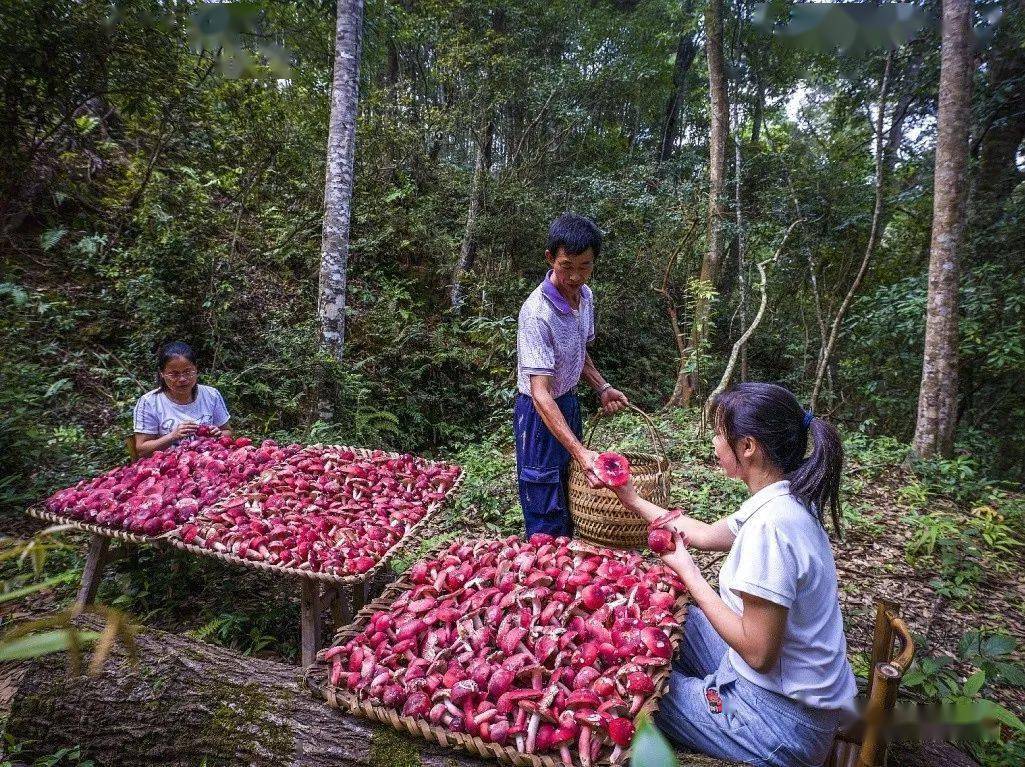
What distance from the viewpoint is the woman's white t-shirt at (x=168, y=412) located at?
3.71 m

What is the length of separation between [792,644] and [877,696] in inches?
10.0

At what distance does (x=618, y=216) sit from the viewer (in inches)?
340

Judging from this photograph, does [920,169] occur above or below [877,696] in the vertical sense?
above

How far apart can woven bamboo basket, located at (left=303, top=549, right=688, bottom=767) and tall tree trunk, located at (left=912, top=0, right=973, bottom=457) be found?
4552 mm

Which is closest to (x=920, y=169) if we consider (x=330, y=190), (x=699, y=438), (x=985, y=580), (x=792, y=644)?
(x=699, y=438)

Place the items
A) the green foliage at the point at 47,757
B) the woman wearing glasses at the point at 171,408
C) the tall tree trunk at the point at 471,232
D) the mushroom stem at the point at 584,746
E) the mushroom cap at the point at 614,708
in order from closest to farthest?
the mushroom stem at the point at 584,746, the mushroom cap at the point at 614,708, the green foliage at the point at 47,757, the woman wearing glasses at the point at 171,408, the tall tree trunk at the point at 471,232

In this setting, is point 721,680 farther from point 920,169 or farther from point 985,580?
point 920,169

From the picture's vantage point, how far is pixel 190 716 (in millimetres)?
1865

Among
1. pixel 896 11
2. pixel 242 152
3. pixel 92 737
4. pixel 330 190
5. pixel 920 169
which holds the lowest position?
pixel 92 737

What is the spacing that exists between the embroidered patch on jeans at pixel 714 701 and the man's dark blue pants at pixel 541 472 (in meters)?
1.17

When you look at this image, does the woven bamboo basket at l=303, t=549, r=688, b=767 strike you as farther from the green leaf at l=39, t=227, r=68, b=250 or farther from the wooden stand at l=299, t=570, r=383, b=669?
the green leaf at l=39, t=227, r=68, b=250

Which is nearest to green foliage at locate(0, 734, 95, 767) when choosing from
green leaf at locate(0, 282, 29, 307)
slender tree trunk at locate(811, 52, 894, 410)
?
green leaf at locate(0, 282, 29, 307)

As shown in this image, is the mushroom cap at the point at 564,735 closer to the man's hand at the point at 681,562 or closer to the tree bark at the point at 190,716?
the tree bark at the point at 190,716

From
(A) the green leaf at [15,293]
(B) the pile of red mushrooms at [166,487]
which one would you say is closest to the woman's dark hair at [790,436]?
(B) the pile of red mushrooms at [166,487]
